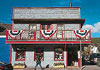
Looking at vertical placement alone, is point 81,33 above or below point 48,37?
above

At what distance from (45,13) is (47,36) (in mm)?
4039

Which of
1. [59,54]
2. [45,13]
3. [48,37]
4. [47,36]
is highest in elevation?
[45,13]

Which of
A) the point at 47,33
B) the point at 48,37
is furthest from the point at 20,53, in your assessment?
the point at 47,33

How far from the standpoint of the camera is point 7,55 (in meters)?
20.5

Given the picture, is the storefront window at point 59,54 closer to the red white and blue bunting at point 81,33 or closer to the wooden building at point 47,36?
the wooden building at point 47,36

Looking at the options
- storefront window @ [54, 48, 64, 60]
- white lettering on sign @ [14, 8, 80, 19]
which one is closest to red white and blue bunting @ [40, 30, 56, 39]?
storefront window @ [54, 48, 64, 60]

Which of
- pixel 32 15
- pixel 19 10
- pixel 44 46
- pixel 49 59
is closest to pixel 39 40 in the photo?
pixel 44 46

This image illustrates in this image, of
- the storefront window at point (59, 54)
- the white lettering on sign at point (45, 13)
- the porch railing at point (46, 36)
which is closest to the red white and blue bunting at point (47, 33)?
the porch railing at point (46, 36)

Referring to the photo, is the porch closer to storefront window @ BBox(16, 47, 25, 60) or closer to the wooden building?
the wooden building

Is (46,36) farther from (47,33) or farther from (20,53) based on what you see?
(20,53)

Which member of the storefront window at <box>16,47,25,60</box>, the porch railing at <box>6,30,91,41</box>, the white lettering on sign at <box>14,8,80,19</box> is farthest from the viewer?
the white lettering on sign at <box>14,8,80,19</box>

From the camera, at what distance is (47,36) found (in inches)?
685

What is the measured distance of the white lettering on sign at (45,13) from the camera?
1973 cm

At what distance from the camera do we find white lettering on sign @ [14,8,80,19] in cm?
1973
